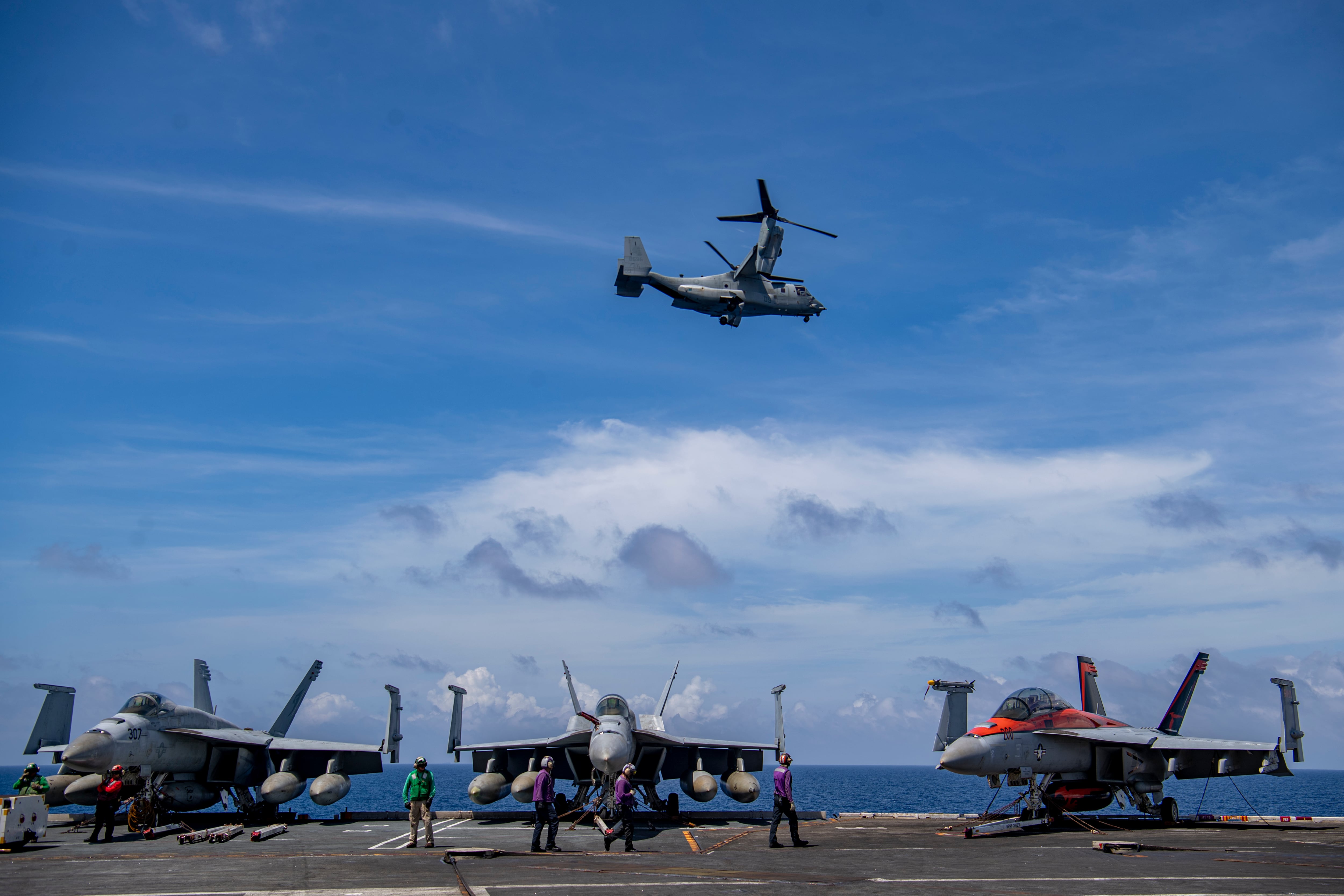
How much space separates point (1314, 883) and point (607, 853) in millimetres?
11246

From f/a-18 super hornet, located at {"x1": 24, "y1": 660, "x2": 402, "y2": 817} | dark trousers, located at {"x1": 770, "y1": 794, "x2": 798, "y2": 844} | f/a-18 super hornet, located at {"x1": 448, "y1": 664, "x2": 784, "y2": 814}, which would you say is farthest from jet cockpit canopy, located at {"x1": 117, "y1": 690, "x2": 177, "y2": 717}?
dark trousers, located at {"x1": 770, "y1": 794, "x2": 798, "y2": 844}

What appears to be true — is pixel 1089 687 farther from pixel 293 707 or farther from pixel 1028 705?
pixel 293 707

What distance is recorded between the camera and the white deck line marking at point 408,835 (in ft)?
60.6

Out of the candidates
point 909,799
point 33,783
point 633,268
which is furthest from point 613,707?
point 909,799

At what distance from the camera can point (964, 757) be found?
21250 millimetres

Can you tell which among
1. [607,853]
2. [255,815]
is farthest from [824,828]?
[255,815]

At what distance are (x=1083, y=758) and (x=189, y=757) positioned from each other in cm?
2480

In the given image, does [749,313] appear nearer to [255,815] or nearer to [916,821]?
[916,821]

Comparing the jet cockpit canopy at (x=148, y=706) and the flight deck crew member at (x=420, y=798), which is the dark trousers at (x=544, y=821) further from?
the jet cockpit canopy at (x=148, y=706)

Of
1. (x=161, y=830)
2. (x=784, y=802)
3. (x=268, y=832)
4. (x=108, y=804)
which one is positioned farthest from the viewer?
(x=161, y=830)

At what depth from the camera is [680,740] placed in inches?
1092

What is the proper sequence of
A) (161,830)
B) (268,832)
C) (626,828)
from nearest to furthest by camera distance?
(626,828)
(268,832)
(161,830)

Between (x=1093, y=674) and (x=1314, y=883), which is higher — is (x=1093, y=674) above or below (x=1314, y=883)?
above

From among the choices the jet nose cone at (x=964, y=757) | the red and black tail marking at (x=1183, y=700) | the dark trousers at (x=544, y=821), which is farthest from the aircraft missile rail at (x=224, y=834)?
the red and black tail marking at (x=1183, y=700)
